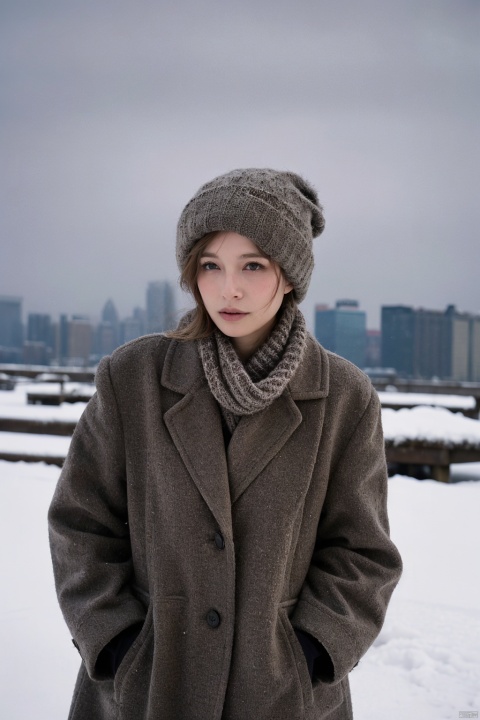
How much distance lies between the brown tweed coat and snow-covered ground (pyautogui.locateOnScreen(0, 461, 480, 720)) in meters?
0.96

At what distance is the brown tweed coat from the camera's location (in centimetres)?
127

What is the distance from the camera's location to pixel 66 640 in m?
2.63

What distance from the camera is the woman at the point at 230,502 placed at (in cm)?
127

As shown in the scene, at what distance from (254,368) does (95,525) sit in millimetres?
459

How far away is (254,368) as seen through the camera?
137 cm

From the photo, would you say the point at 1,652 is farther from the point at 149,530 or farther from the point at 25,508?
the point at 25,508

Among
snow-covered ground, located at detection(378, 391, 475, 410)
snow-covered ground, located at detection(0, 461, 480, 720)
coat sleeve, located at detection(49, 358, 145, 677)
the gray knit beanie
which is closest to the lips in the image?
the gray knit beanie

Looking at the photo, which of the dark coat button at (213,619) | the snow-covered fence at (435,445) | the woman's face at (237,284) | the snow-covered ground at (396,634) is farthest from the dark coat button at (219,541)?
the snow-covered fence at (435,445)

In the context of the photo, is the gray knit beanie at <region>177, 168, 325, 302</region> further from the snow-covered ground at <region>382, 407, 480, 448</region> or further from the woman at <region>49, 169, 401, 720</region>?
the snow-covered ground at <region>382, 407, 480, 448</region>

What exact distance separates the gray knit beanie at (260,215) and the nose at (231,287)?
0.26 ft

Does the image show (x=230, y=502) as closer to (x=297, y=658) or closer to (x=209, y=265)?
(x=297, y=658)

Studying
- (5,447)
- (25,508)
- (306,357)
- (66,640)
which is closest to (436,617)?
(66,640)

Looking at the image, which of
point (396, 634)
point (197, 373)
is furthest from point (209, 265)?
point (396, 634)

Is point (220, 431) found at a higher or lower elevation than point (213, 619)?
higher
